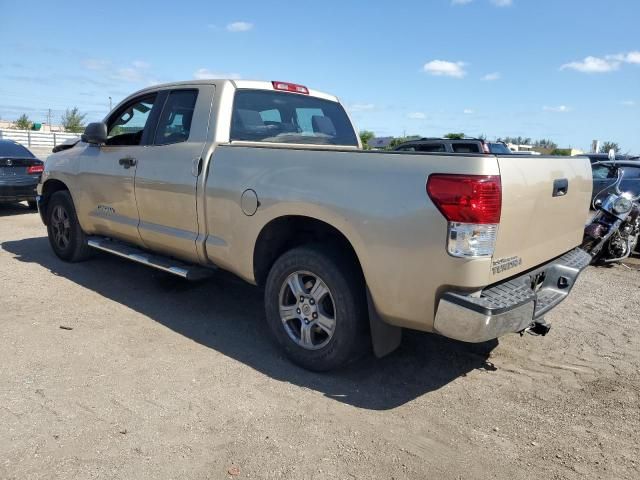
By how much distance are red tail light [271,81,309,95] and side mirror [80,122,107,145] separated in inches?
74.6

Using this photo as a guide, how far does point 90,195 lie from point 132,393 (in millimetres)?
3007

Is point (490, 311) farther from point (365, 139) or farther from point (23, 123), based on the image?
point (23, 123)

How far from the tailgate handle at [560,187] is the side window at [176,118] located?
9.84ft

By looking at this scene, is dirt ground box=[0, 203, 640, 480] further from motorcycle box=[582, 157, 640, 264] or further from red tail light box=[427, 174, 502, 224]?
motorcycle box=[582, 157, 640, 264]

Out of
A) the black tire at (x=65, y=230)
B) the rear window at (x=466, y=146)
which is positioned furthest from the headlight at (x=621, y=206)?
the black tire at (x=65, y=230)

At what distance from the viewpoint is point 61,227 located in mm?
6332

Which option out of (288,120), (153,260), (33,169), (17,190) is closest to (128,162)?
(153,260)

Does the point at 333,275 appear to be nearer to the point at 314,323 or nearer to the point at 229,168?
the point at 314,323

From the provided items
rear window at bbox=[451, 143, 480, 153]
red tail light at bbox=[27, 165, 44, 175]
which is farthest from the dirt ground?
rear window at bbox=[451, 143, 480, 153]

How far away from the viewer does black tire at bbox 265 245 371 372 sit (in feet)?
11.0

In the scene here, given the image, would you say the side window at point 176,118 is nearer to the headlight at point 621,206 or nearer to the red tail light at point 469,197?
the red tail light at point 469,197

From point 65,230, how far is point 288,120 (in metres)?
3.37

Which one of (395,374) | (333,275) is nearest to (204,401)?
(333,275)

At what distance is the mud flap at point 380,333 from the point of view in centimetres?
327
